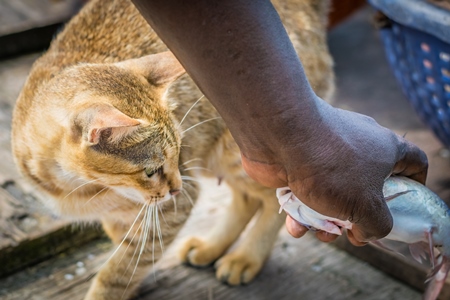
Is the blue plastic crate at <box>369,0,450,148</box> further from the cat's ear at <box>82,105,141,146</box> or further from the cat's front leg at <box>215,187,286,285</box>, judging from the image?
the cat's ear at <box>82,105,141,146</box>

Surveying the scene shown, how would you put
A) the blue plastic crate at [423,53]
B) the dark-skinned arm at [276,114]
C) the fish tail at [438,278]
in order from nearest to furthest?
the dark-skinned arm at [276,114] → the fish tail at [438,278] → the blue plastic crate at [423,53]

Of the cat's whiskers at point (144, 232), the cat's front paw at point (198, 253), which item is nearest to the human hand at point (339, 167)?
the cat's whiskers at point (144, 232)

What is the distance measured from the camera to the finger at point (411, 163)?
1.33m

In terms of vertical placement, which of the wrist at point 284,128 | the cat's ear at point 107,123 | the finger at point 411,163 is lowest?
the finger at point 411,163

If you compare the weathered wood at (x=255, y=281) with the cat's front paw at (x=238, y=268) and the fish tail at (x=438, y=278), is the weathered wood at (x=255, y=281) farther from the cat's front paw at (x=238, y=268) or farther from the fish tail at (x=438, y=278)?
the fish tail at (x=438, y=278)

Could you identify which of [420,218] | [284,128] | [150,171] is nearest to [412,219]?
[420,218]

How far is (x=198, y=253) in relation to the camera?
2.14 metres

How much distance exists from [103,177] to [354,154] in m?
0.67

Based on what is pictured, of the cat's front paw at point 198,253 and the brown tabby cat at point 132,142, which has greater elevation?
the brown tabby cat at point 132,142

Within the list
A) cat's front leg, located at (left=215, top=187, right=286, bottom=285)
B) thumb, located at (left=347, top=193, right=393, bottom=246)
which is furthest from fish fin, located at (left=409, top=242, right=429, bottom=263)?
cat's front leg, located at (left=215, top=187, right=286, bottom=285)

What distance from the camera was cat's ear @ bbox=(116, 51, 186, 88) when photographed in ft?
5.49

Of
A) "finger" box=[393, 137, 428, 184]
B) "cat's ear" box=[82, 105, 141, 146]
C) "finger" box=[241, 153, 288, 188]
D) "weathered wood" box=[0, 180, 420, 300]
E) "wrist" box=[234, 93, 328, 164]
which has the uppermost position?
"cat's ear" box=[82, 105, 141, 146]

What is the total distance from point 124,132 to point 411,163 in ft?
2.13

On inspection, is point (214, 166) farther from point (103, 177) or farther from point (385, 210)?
point (385, 210)
